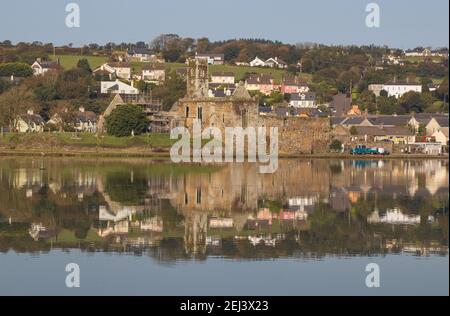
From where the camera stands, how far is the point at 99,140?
5484cm

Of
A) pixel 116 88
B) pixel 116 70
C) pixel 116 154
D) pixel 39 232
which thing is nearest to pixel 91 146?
pixel 116 154

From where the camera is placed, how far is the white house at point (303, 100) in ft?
259

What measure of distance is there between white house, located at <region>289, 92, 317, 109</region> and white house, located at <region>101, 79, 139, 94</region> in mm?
11574

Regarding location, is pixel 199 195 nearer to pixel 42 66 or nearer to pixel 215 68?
pixel 42 66

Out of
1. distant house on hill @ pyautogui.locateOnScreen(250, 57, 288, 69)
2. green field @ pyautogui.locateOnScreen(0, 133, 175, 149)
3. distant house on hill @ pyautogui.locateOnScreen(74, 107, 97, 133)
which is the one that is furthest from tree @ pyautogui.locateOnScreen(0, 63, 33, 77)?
distant house on hill @ pyautogui.locateOnScreen(250, 57, 288, 69)

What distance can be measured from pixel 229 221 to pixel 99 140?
29.8m

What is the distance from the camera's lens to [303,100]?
262ft

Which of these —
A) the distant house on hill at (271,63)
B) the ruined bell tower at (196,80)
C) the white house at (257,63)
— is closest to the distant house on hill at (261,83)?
the distant house on hill at (271,63)

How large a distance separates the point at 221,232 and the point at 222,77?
219ft

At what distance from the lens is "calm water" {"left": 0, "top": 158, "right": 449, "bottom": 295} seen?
17.7 m

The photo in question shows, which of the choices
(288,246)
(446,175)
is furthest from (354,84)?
(288,246)

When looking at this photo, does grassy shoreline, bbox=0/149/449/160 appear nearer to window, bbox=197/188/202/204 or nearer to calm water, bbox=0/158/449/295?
calm water, bbox=0/158/449/295
